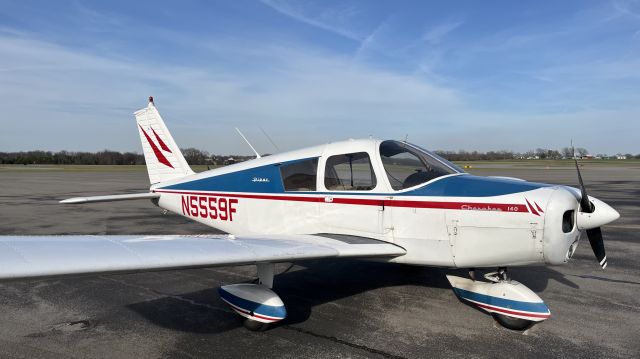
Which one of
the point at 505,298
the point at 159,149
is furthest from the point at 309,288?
the point at 159,149

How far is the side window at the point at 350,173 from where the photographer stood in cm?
558

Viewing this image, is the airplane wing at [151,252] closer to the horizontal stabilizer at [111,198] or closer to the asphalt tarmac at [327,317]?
the asphalt tarmac at [327,317]

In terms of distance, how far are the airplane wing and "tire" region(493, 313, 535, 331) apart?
1.27m

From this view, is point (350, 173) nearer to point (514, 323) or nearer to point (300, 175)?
point (300, 175)

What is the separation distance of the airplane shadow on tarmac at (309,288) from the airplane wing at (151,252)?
3.01ft

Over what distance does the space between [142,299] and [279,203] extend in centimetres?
220

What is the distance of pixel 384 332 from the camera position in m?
4.56

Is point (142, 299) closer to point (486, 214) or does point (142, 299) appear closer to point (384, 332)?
point (384, 332)

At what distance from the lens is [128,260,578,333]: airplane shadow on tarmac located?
498 centimetres

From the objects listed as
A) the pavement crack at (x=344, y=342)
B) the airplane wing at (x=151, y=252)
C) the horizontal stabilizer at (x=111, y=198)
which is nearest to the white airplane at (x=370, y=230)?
the airplane wing at (x=151, y=252)

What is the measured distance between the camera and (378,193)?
538cm

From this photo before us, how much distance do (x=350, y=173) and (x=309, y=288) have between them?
1.79 meters

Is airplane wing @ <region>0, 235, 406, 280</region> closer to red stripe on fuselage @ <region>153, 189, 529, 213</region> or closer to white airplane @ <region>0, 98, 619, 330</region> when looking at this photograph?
white airplane @ <region>0, 98, 619, 330</region>

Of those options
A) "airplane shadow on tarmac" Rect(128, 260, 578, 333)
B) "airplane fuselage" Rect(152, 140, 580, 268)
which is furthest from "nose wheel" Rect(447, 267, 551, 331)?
"airplane shadow on tarmac" Rect(128, 260, 578, 333)
